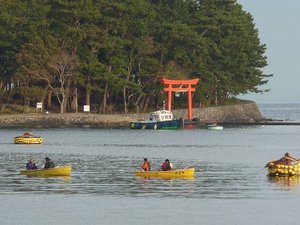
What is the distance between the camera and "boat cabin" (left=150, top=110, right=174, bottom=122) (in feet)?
530

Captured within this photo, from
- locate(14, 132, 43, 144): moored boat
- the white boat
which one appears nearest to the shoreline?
the white boat

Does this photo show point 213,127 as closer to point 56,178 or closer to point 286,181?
point 56,178

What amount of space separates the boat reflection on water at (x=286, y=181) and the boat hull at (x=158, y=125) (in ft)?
263

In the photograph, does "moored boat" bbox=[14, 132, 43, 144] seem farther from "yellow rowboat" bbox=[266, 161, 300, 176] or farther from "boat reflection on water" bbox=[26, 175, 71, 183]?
"yellow rowboat" bbox=[266, 161, 300, 176]

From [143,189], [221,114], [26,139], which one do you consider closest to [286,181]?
[143,189]

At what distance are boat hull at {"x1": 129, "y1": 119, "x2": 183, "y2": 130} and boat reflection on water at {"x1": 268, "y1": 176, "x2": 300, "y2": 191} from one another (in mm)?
80278

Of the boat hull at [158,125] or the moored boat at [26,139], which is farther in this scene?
the boat hull at [158,125]

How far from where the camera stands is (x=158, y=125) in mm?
165500

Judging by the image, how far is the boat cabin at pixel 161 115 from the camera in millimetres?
161625

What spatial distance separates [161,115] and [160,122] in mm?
2096

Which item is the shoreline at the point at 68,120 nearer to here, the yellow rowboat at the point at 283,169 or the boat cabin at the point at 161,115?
the boat cabin at the point at 161,115

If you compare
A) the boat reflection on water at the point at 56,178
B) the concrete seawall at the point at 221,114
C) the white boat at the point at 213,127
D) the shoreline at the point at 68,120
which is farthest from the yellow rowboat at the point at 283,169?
the concrete seawall at the point at 221,114

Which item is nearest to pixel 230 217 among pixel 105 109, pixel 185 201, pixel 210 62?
pixel 185 201

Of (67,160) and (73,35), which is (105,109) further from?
(67,160)
